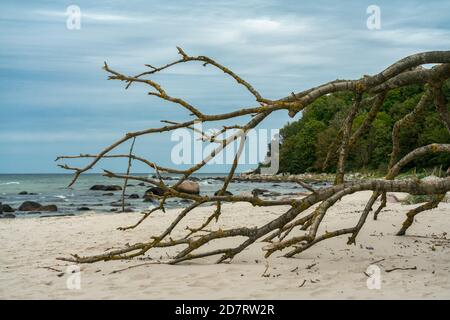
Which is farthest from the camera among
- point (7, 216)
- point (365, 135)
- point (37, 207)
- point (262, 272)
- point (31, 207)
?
point (365, 135)

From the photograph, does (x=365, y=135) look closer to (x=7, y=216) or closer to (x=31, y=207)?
(x=31, y=207)

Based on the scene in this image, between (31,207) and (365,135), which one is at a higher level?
(365,135)

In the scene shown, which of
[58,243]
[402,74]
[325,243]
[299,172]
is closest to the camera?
[402,74]

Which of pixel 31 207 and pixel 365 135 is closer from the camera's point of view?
pixel 31 207

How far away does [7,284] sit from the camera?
7.27 meters

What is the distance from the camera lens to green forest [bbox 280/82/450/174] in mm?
65312

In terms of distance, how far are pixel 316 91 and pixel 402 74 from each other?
54.0 inches

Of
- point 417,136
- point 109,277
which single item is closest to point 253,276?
point 109,277

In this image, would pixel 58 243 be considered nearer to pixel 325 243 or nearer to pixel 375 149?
pixel 325 243

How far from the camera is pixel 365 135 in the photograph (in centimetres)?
6800

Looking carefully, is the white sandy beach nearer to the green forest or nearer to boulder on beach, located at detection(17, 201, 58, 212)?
boulder on beach, located at detection(17, 201, 58, 212)

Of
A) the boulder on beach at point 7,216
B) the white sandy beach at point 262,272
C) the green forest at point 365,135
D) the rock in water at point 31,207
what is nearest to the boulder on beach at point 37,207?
the rock in water at point 31,207

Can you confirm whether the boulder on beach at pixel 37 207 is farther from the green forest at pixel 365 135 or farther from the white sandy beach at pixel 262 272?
the green forest at pixel 365 135

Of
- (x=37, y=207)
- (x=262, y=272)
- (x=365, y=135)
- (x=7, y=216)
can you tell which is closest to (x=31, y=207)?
(x=37, y=207)
